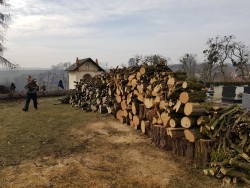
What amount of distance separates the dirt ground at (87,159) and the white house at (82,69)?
19153mm

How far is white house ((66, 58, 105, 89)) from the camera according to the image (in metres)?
29.6

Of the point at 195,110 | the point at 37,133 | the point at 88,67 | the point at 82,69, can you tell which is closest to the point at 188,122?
the point at 195,110

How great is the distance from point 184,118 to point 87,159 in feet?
8.78

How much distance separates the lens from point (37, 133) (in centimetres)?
952

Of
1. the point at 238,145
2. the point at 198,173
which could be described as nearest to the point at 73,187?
the point at 198,173

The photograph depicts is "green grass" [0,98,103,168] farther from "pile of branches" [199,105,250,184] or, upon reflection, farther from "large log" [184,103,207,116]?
"pile of branches" [199,105,250,184]

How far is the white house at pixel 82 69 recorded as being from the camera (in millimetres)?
29625

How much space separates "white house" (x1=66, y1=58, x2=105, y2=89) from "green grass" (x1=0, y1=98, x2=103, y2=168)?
617 inches

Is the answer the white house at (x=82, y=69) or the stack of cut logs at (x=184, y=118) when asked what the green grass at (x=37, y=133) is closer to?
the stack of cut logs at (x=184, y=118)

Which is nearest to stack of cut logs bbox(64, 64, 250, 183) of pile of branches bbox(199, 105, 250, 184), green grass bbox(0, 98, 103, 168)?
pile of branches bbox(199, 105, 250, 184)

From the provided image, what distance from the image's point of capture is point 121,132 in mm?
9617

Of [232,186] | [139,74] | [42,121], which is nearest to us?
[232,186]

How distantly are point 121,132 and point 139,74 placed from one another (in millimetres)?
2447

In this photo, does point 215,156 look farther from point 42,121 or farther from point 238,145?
point 42,121
